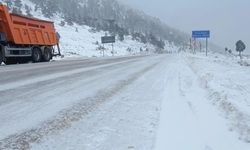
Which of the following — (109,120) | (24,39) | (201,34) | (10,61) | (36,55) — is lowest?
(201,34)

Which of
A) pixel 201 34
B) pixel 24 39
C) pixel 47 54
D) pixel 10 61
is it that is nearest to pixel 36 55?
pixel 47 54

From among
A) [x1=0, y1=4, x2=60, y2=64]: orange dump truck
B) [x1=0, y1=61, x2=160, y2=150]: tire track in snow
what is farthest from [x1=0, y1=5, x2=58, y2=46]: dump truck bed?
[x1=0, y1=61, x2=160, y2=150]: tire track in snow

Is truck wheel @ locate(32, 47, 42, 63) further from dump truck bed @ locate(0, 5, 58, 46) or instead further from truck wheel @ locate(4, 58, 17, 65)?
truck wheel @ locate(4, 58, 17, 65)

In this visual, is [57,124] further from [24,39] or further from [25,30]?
[25,30]

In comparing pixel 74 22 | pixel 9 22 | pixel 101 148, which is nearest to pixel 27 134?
pixel 101 148

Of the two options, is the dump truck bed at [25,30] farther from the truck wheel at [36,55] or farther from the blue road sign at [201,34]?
the blue road sign at [201,34]

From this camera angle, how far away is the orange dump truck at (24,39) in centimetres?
2823

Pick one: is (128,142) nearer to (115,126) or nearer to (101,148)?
(101,148)

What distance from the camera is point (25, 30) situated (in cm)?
3095

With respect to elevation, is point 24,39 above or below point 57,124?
above

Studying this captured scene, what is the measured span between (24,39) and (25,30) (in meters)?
0.72

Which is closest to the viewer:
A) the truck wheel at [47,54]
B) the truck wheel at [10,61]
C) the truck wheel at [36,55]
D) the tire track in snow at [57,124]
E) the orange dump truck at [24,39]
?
the tire track in snow at [57,124]

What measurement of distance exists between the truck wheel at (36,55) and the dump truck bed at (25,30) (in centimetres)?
48

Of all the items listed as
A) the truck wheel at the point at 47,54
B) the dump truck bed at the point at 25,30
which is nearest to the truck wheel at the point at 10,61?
the dump truck bed at the point at 25,30
